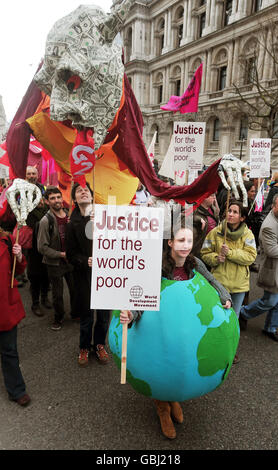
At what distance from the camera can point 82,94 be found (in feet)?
9.11

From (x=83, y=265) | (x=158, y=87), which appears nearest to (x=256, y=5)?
(x=158, y=87)

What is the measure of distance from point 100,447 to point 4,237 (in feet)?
5.87

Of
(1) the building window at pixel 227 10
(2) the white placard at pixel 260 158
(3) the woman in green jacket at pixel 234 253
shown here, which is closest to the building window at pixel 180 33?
(1) the building window at pixel 227 10

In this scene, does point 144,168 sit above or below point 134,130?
below

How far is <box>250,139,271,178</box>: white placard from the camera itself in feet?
19.5

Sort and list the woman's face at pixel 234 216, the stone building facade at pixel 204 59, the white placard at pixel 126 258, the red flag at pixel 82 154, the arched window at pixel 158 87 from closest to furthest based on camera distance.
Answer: the white placard at pixel 126 258 → the red flag at pixel 82 154 → the woman's face at pixel 234 216 → the stone building facade at pixel 204 59 → the arched window at pixel 158 87

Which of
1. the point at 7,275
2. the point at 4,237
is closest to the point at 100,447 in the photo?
the point at 7,275

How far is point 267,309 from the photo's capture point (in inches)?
151

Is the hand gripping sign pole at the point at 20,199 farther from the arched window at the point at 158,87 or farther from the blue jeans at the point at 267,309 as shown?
the arched window at the point at 158,87

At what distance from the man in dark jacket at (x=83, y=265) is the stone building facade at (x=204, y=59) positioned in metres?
16.9

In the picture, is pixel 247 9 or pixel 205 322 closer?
pixel 205 322

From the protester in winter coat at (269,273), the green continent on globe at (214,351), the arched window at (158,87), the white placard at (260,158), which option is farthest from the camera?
the arched window at (158,87)

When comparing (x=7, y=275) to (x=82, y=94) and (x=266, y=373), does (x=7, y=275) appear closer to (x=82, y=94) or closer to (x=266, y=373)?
(x=82, y=94)

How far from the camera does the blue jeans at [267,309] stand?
3.78m
